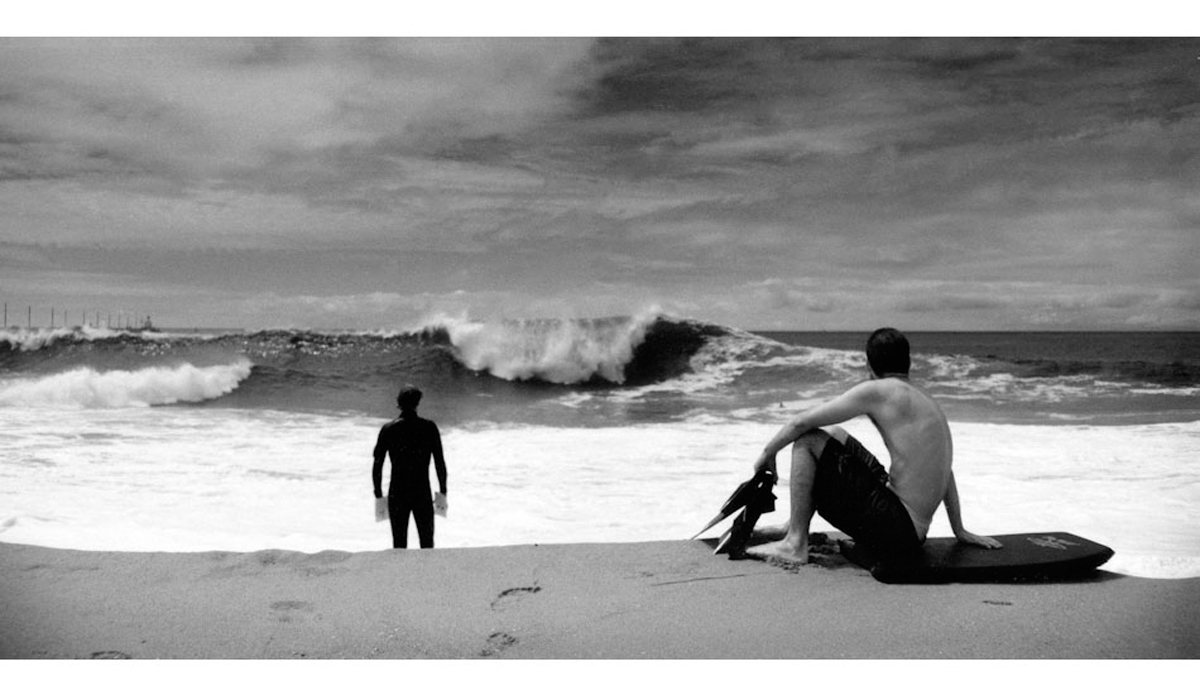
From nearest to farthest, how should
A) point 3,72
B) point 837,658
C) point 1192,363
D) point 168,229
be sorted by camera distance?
point 837,658 → point 3,72 → point 168,229 → point 1192,363

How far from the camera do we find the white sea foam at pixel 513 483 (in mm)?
3889

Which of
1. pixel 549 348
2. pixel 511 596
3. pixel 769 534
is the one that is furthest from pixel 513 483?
pixel 549 348

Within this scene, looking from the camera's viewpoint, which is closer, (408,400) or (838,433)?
(838,433)

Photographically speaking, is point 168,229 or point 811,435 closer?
point 811,435

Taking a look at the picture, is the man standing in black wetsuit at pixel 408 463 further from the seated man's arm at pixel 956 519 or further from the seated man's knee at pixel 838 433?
the seated man's arm at pixel 956 519

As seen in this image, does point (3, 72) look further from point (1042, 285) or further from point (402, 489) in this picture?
point (1042, 285)

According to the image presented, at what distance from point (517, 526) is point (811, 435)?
2.26 m

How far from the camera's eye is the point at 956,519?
7.95 ft

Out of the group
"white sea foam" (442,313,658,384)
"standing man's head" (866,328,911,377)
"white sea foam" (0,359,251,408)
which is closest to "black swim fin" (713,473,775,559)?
"standing man's head" (866,328,911,377)

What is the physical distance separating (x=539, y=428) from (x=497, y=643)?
538 centimetres

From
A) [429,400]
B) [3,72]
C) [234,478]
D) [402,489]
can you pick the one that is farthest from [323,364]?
[402,489]

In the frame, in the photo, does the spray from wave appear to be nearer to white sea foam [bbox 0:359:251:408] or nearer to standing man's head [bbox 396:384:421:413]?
white sea foam [bbox 0:359:251:408]

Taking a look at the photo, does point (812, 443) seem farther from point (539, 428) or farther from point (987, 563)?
point (539, 428)

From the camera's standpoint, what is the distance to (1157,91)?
13.4 feet
